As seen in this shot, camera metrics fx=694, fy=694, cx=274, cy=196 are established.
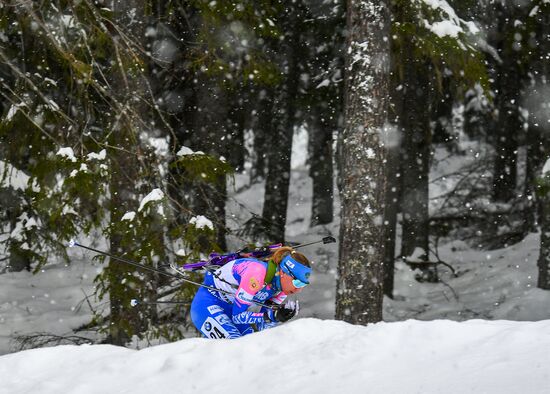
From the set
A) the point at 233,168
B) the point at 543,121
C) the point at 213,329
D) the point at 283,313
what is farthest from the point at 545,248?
the point at 213,329

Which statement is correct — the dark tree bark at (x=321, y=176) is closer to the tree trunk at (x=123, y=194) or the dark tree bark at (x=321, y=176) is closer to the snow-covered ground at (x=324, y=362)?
the tree trunk at (x=123, y=194)

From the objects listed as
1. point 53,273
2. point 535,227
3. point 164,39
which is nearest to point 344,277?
point 164,39

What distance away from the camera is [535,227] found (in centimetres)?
1647

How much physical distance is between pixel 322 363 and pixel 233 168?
698 cm

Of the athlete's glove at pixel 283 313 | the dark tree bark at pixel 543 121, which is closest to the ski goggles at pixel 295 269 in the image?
the athlete's glove at pixel 283 313

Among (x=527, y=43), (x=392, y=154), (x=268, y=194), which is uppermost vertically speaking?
(x=527, y=43)

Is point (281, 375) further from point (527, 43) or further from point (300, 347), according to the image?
point (527, 43)

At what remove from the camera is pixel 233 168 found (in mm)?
11414

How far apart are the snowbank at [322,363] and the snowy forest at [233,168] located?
4 cm

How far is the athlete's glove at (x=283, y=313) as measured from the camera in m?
6.36

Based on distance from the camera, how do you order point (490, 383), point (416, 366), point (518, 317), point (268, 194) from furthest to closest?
1. point (268, 194)
2. point (518, 317)
3. point (416, 366)
4. point (490, 383)

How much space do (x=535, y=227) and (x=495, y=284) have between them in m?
4.11

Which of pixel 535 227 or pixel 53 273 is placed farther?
pixel 535 227

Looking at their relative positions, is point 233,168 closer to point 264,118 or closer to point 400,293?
point 400,293
